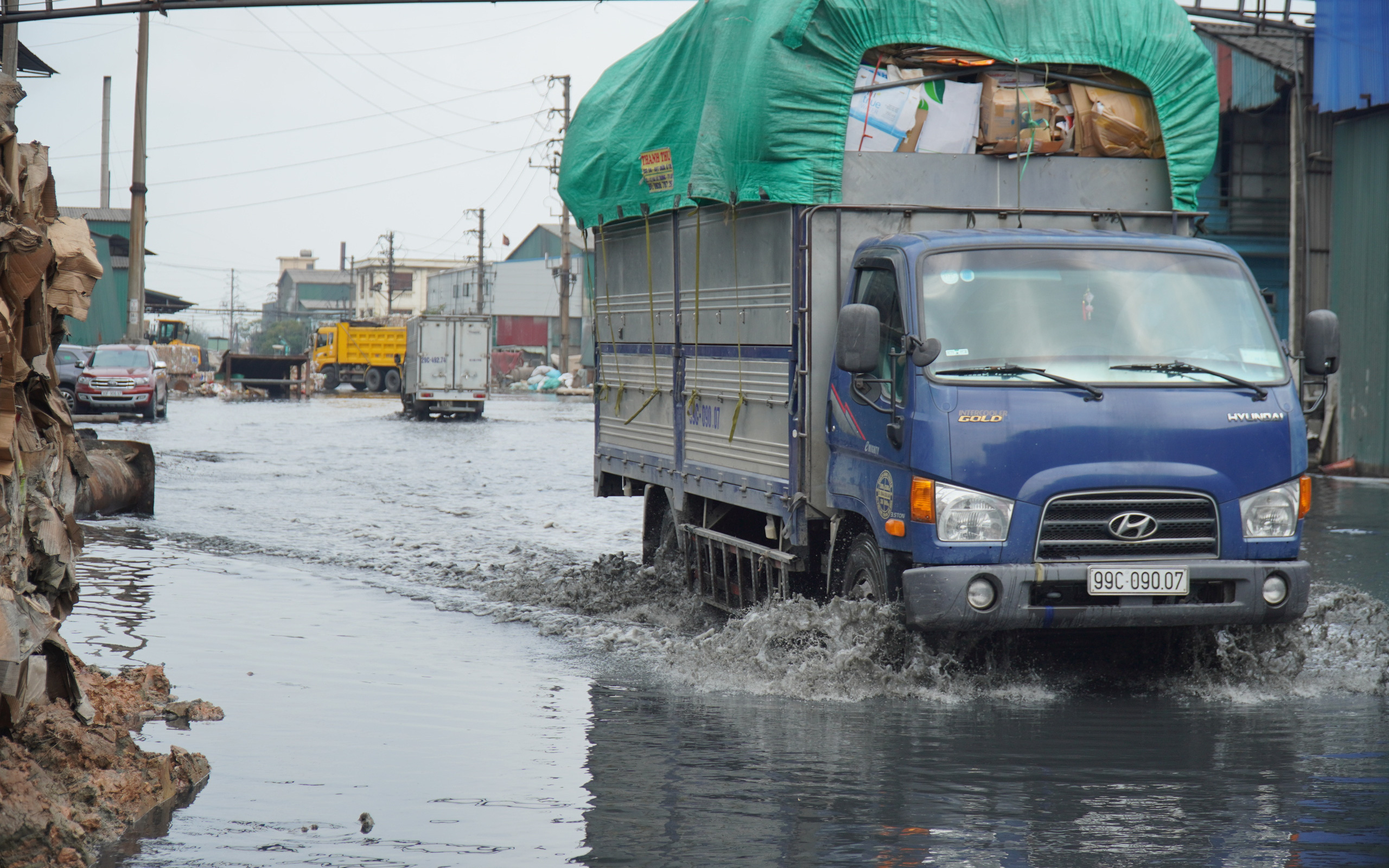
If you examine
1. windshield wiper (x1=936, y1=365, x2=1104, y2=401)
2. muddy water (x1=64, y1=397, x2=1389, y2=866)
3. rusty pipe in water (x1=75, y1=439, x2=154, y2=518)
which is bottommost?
muddy water (x1=64, y1=397, x2=1389, y2=866)

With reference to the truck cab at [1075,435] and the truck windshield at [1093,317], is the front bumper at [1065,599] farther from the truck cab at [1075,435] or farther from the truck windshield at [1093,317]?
the truck windshield at [1093,317]

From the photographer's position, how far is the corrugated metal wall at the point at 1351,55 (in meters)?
20.1

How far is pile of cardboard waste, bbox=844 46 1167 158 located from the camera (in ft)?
27.1

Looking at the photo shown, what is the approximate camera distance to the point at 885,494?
284 inches

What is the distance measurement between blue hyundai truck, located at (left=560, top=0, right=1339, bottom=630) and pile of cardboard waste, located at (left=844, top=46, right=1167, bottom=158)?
32 mm

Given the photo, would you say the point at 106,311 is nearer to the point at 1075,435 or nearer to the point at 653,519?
the point at 653,519

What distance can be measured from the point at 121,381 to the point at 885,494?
33.0 meters

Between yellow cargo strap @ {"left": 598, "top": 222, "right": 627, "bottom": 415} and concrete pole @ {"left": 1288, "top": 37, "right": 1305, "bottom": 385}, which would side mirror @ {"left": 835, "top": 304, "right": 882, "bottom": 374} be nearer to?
yellow cargo strap @ {"left": 598, "top": 222, "right": 627, "bottom": 415}

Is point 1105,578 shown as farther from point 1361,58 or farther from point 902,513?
point 1361,58

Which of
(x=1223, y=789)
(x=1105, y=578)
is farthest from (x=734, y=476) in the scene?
(x=1223, y=789)

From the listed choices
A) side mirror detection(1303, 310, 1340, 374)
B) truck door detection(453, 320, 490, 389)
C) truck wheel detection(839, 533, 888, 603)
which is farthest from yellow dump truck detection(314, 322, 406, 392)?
side mirror detection(1303, 310, 1340, 374)

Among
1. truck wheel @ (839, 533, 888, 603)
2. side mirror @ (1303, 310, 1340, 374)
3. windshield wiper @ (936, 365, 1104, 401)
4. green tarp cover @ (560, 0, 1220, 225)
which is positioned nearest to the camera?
windshield wiper @ (936, 365, 1104, 401)

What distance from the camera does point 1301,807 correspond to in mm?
5277

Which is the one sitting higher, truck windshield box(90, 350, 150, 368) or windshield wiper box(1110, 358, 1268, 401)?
truck windshield box(90, 350, 150, 368)
